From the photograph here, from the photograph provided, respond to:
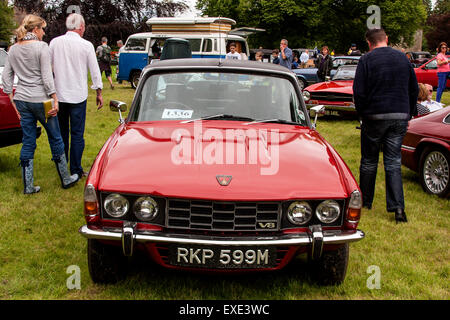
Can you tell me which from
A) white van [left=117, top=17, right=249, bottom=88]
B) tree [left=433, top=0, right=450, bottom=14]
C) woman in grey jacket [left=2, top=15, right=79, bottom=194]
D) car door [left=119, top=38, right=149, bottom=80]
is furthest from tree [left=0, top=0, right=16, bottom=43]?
tree [left=433, top=0, right=450, bottom=14]

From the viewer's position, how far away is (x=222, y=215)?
2988 millimetres

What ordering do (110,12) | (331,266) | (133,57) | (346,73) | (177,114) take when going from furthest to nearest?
A: (110,12), (133,57), (346,73), (177,114), (331,266)

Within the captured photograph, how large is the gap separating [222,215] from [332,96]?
9.65 m

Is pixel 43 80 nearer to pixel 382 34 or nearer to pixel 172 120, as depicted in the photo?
pixel 172 120

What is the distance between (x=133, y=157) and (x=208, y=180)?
0.61 metres

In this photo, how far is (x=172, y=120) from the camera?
4.00 meters

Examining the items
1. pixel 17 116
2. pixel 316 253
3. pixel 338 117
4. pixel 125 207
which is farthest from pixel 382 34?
A: pixel 338 117

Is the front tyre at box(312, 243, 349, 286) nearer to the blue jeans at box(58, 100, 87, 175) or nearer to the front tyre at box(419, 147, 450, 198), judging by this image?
the front tyre at box(419, 147, 450, 198)

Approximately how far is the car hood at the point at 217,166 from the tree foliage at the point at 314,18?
37.9 metres

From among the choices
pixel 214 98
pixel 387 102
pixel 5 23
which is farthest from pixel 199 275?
pixel 5 23

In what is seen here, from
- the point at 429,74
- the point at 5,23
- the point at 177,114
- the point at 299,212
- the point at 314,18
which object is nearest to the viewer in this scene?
the point at 299,212

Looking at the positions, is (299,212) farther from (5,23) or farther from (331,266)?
(5,23)

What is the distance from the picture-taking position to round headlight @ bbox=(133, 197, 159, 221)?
118 inches

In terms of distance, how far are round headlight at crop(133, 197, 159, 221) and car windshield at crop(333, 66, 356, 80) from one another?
11147 mm
